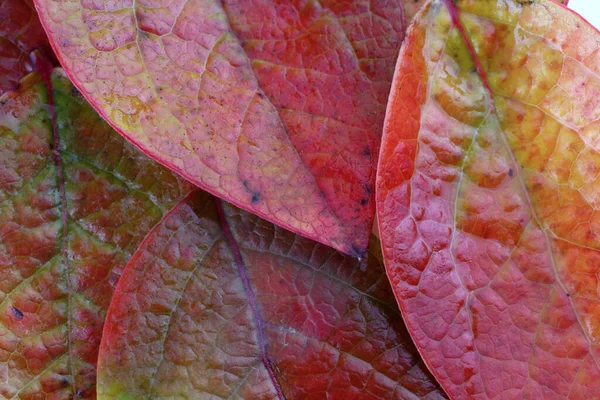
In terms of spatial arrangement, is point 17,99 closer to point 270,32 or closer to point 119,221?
point 119,221

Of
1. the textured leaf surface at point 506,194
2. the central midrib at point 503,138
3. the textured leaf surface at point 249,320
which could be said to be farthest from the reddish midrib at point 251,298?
the central midrib at point 503,138

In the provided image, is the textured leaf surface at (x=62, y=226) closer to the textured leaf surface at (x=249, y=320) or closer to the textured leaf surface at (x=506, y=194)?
the textured leaf surface at (x=249, y=320)

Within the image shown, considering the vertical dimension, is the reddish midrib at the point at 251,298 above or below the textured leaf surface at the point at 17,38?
below

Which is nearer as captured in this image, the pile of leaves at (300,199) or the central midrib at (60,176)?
the pile of leaves at (300,199)

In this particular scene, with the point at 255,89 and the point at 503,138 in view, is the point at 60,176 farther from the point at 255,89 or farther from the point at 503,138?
the point at 503,138

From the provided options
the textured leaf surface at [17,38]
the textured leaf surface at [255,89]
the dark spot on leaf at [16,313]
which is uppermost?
the textured leaf surface at [255,89]

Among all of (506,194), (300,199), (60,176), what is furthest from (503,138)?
(60,176)

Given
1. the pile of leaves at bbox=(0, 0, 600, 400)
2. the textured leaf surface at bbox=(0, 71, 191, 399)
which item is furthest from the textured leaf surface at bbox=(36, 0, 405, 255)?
the textured leaf surface at bbox=(0, 71, 191, 399)

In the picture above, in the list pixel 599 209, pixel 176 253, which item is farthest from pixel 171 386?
pixel 599 209
